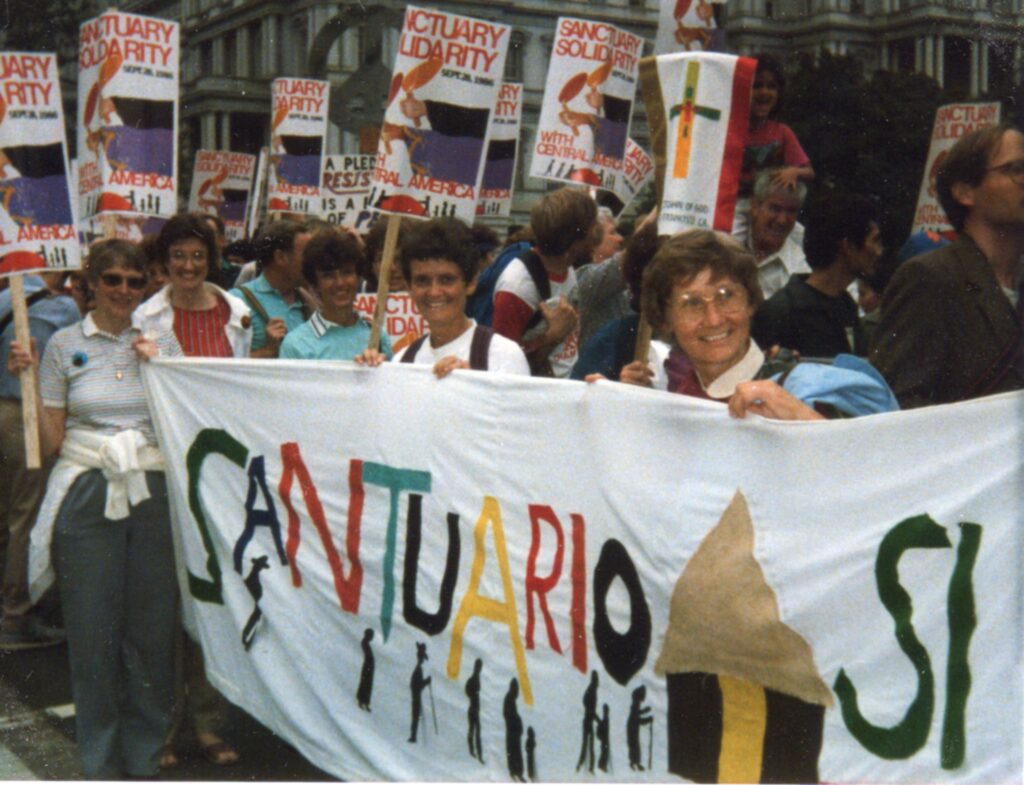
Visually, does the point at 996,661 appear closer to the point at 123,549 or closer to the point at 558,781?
the point at 558,781

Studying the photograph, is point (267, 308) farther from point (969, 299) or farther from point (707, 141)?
point (969, 299)

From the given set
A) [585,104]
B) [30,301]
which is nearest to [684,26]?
[585,104]

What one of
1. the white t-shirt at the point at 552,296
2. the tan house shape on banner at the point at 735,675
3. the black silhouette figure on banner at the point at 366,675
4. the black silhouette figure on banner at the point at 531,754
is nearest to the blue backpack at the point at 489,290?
the white t-shirt at the point at 552,296

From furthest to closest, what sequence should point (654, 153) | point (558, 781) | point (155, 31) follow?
point (155, 31) → point (654, 153) → point (558, 781)

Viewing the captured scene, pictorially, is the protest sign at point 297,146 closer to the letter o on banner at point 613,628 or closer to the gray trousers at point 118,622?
the gray trousers at point 118,622

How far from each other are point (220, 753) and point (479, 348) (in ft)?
6.35

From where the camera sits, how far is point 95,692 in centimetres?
507

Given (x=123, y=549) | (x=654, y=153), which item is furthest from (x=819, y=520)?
(x=123, y=549)

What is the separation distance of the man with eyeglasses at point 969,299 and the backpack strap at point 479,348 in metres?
1.28

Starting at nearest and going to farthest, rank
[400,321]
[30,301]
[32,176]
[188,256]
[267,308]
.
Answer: [32,176] → [188,256] → [400,321] → [267,308] → [30,301]

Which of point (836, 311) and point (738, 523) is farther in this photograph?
point (836, 311)

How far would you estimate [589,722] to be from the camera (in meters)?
3.92

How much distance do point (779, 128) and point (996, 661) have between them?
385cm

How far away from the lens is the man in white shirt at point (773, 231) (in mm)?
6082
